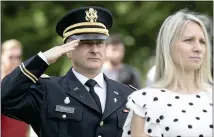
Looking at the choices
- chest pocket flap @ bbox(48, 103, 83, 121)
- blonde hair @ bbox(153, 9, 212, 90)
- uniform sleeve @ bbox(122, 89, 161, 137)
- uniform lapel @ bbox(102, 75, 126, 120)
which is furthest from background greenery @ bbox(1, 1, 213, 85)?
uniform sleeve @ bbox(122, 89, 161, 137)

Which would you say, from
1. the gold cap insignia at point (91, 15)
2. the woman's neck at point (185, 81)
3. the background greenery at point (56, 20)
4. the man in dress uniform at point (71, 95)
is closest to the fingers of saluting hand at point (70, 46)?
the man in dress uniform at point (71, 95)

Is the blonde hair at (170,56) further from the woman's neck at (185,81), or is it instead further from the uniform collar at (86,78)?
the uniform collar at (86,78)

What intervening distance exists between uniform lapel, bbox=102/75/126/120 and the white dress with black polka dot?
39.1 inches

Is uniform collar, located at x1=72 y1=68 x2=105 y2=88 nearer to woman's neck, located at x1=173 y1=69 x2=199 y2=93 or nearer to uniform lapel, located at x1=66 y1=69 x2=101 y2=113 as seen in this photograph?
uniform lapel, located at x1=66 y1=69 x2=101 y2=113

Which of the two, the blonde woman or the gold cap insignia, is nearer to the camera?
the blonde woman

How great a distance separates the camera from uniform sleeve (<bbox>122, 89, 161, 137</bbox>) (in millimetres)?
5621

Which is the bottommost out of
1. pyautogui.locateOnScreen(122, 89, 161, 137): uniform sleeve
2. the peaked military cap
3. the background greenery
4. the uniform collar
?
the background greenery

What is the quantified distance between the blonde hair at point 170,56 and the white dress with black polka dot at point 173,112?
0.08 meters

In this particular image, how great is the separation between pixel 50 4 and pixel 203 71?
12.4 metres

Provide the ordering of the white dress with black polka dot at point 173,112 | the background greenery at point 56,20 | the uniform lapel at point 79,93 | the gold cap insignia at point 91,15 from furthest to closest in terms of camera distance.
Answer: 1. the background greenery at point 56,20
2. the gold cap insignia at point 91,15
3. the uniform lapel at point 79,93
4. the white dress with black polka dot at point 173,112

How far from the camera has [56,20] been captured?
17.7 m

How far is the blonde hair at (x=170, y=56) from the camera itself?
5.74m

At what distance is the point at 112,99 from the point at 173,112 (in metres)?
1.26

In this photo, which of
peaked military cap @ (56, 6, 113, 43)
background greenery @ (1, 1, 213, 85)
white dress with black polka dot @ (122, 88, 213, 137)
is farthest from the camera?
background greenery @ (1, 1, 213, 85)
